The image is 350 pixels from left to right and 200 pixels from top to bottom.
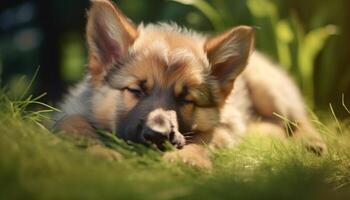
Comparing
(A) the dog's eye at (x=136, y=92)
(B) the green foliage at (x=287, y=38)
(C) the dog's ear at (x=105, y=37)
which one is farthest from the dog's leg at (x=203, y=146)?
(B) the green foliage at (x=287, y=38)

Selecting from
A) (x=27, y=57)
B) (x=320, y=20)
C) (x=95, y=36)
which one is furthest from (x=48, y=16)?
(x=95, y=36)

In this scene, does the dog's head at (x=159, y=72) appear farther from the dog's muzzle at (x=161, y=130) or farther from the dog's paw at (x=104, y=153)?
the dog's paw at (x=104, y=153)

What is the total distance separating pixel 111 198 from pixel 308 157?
67.2 inches

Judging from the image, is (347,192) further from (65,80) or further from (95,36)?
(65,80)

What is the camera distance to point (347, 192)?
3.62 metres

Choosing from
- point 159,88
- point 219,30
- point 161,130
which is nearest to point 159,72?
point 159,88

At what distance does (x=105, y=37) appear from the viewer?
483 centimetres

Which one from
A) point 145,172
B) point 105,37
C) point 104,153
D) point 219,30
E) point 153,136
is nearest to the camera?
point 145,172

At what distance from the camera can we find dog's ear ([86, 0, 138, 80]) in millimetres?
4730

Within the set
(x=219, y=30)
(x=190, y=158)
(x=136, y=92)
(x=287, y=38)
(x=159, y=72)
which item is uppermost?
(x=159, y=72)

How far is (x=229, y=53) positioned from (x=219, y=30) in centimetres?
270

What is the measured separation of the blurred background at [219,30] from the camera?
741 centimetres

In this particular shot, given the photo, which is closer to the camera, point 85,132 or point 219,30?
point 85,132

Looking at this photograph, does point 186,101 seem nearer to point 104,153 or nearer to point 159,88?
point 159,88
